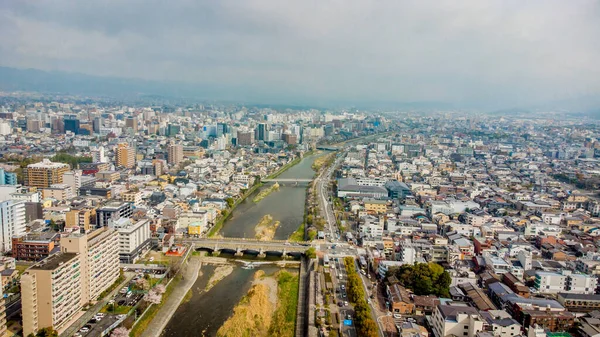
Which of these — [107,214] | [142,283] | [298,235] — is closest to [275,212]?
[298,235]

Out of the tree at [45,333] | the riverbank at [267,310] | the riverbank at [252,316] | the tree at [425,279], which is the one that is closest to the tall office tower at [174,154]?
the riverbank at [267,310]

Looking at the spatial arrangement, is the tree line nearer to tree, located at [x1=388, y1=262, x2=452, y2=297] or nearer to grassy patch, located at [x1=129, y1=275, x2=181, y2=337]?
tree, located at [x1=388, y1=262, x2=452, y2=297]

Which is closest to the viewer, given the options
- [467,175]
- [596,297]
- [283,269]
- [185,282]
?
[596,297]

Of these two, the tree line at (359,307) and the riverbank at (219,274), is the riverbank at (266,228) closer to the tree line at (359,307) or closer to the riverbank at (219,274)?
the riverbank at (219,274)

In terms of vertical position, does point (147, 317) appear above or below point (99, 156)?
below

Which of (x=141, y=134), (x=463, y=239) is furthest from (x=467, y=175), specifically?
(x=141, y=134)

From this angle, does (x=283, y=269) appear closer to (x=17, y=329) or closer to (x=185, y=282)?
(x=185, y=282)

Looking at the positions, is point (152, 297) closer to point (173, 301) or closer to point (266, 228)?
point (173, 301)
